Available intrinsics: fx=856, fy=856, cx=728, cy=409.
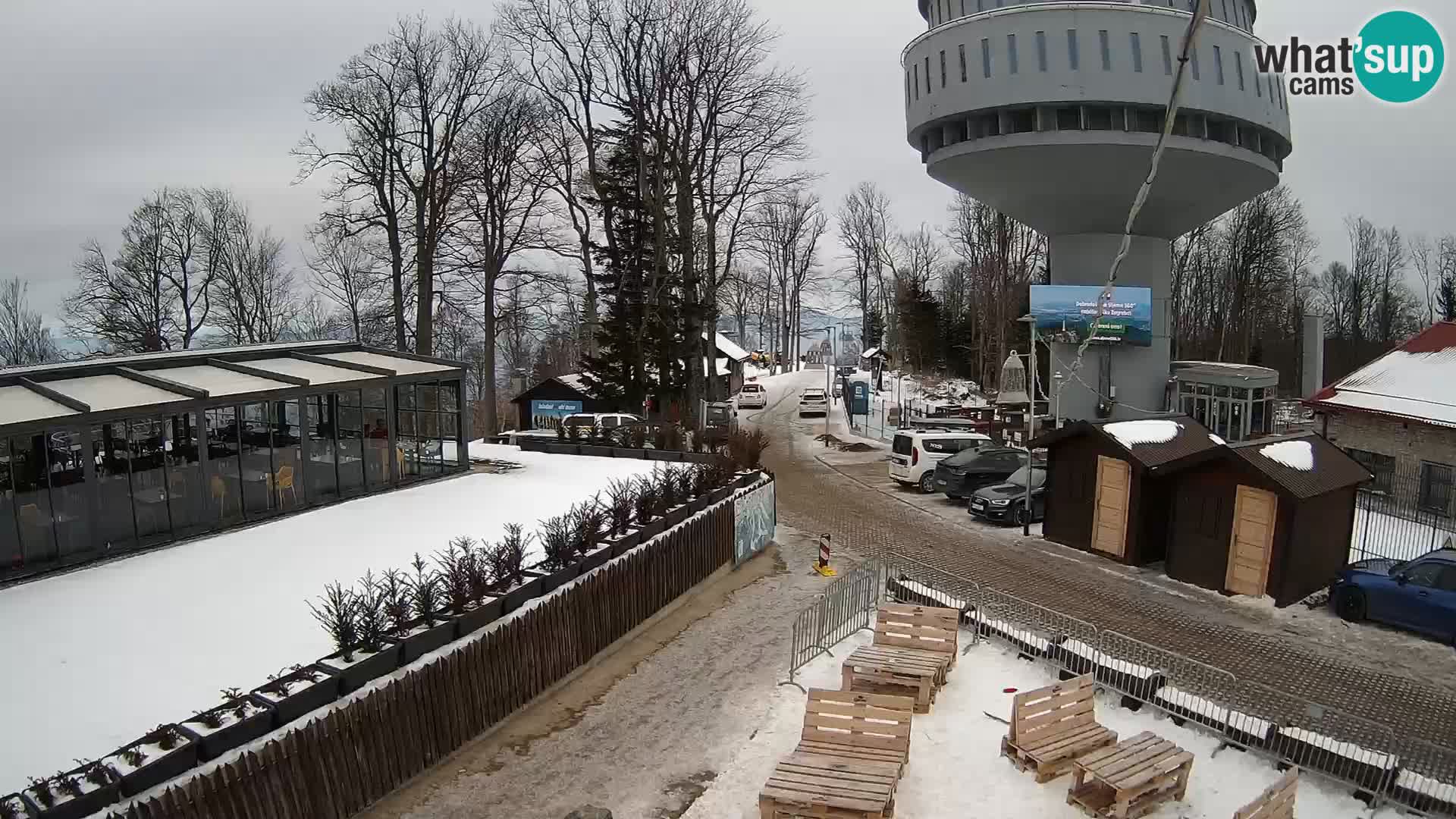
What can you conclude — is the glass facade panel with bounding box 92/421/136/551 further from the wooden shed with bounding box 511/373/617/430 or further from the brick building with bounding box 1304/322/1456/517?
the brick building with bounding box 1304/322/1456/517

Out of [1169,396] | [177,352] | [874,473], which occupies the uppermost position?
[177,352]

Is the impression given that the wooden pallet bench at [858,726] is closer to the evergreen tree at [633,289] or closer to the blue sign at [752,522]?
the blue sign at [752,522]

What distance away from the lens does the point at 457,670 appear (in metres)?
10.1

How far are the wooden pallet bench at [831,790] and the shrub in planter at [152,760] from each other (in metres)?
5.18

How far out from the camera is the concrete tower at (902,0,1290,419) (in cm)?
2912

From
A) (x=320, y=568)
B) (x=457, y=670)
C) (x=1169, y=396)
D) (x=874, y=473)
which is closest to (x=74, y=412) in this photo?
(x=320, y=568)

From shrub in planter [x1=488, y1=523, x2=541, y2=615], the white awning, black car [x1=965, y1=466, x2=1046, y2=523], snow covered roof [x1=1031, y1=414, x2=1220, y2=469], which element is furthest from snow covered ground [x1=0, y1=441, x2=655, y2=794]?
snow covered roof [x1=1031, y1=414, x2=1220, y2=469]

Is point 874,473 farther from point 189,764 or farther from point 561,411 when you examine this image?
point 189,764

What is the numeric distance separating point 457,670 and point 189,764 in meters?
2.96

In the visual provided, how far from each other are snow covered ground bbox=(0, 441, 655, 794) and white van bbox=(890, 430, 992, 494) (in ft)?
40.7

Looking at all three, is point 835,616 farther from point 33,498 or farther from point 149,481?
point 33,498

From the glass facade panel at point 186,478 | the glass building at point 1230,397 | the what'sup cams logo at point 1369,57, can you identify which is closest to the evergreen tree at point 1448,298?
the glass building at point 1230,397

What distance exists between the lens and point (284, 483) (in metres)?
17.5

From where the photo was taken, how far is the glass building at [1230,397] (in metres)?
33.1
